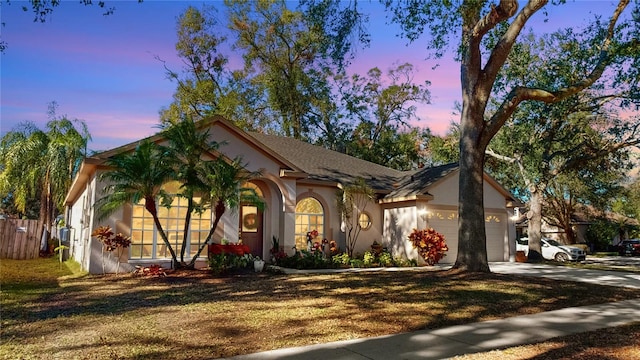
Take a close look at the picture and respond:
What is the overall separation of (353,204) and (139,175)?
29.5 feet

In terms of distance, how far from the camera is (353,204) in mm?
18266

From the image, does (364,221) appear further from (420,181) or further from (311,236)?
(311,236)

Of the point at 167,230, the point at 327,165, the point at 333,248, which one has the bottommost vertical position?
the point at 333,248

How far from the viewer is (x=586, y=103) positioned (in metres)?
22.1

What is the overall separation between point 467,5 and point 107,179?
12.0 metres

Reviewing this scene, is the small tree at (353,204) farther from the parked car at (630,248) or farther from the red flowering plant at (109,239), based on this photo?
the parked car at (630,248)

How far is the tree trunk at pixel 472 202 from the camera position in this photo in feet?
43.9

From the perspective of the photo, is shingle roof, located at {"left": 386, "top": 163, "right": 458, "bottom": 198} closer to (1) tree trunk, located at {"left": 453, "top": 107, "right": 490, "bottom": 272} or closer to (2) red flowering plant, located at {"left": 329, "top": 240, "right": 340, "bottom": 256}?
(2) red flowering plant, located at {"left": 329, "top": 240, "right": 340, "bottom": 256}

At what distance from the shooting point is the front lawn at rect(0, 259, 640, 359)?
5934 millimetres

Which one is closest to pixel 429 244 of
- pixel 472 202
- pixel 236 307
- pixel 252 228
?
pixel 472 202

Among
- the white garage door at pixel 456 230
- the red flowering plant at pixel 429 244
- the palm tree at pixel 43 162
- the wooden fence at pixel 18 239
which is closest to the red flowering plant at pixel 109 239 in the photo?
the wooden fence at pixel 18 239

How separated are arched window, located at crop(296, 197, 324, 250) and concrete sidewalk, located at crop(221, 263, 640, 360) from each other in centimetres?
1082

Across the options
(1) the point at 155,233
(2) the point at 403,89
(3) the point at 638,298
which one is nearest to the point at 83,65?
(1) the point at 155,233

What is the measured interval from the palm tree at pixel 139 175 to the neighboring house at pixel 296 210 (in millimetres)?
1150
